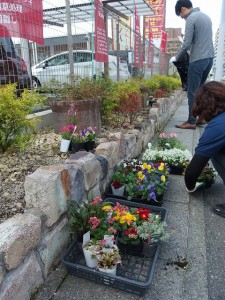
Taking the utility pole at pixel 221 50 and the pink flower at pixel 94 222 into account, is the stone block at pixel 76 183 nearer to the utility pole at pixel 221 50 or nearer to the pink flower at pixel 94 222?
the pink flower at pixel 94 222

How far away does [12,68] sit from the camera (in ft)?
11.8

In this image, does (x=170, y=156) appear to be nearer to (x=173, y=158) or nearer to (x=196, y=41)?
(x=173, y=158)

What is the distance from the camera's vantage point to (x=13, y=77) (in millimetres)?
3625

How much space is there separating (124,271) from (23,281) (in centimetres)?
65

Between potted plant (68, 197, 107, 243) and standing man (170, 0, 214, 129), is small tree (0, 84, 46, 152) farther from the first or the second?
standing man (170, 0, 214, 129)

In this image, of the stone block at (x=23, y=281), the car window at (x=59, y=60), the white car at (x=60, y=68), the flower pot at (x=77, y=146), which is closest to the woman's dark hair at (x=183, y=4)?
the white car at (x=60, y=68)

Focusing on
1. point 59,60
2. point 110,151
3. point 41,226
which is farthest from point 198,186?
point 59,60

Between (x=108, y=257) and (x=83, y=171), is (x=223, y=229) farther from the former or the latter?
(x=83, y=171)

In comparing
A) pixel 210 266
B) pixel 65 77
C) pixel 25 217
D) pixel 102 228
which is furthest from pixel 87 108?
pixel 210 266

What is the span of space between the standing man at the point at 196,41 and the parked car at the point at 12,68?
9.20ft

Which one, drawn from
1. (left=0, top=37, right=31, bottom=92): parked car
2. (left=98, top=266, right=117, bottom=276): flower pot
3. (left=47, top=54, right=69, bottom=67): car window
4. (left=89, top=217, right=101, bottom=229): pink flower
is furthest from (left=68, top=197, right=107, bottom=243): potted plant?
(left=47, top=54, right=69, bottom=67): car window

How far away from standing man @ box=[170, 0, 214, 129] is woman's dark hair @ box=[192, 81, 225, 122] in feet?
8.08

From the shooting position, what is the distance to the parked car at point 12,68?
346 cm

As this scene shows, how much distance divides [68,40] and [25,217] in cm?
304
